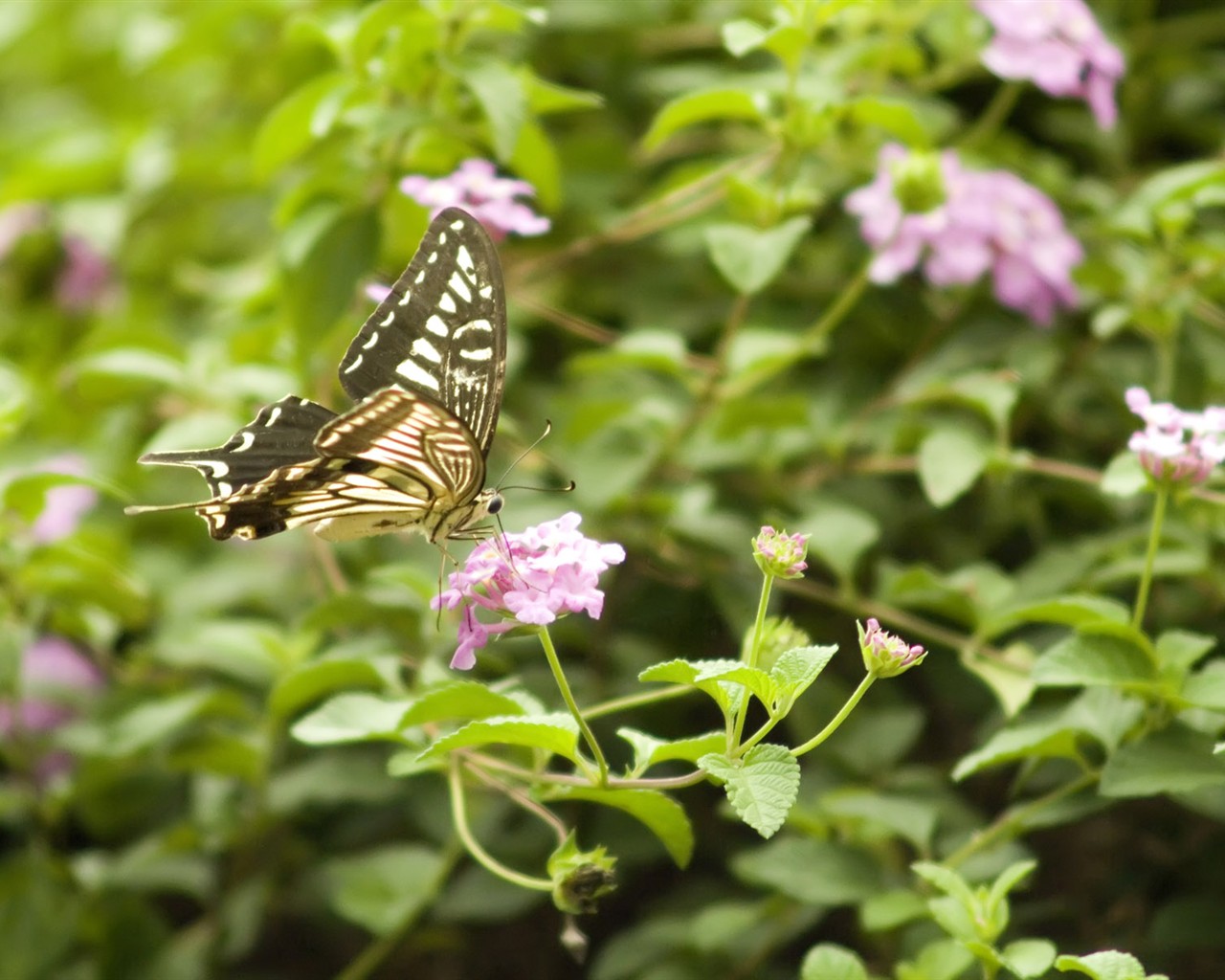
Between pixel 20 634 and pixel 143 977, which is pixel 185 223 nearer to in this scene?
pixel 20 634

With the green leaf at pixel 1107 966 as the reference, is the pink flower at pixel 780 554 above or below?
above

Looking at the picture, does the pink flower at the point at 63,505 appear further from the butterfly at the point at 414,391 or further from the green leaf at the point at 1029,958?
the green leaf at the point at 1029,958

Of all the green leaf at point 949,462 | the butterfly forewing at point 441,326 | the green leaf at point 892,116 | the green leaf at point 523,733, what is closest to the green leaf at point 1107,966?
the green leaf at point 523,733

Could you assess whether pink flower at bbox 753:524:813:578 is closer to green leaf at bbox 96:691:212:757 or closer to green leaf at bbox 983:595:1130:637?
green leaf at bbox 983:595:1130:637

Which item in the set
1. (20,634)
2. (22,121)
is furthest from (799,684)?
(22,121)

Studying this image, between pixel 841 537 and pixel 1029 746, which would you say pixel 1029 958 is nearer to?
Answer: pixel 1029 746

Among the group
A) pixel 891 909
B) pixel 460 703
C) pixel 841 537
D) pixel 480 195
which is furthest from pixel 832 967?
pixel 480 195

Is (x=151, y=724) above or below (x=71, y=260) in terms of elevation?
below
